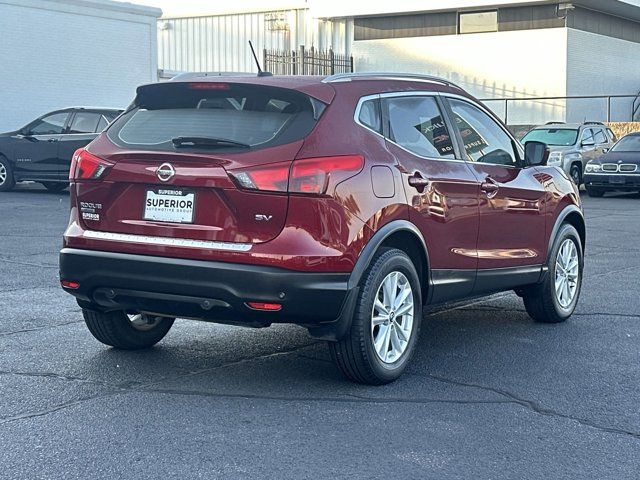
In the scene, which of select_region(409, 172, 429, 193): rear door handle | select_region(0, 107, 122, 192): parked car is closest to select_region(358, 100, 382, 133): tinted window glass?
select_region(409, 172, 429, 193): rear door handle

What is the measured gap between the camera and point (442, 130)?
22.5 ft

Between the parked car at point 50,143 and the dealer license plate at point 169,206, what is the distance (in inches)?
606

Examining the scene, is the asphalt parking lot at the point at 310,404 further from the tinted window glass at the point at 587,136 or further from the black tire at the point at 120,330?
the tinted window glass at the point at 587,136

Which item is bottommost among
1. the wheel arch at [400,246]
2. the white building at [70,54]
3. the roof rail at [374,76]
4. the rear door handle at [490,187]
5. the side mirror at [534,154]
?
the wheel arch at [400,246]

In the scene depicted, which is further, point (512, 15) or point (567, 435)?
point (512, 15)

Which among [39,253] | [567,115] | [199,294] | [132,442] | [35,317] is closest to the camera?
[132,442]

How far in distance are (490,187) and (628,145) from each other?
1874 centimetres

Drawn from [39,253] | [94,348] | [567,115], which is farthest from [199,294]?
[567,115]

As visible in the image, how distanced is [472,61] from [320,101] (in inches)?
1299

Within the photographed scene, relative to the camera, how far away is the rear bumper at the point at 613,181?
23.3 m

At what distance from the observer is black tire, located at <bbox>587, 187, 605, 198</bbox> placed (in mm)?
24156

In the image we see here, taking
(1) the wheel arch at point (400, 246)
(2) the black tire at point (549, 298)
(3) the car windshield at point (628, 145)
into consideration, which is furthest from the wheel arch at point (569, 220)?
(3) the car windshield at point (628, 145)

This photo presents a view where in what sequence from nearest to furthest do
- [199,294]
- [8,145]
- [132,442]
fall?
1. [132,442]
2. [199,294]
3. [8,145]

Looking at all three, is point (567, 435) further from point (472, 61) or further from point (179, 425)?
point (472, 61)
